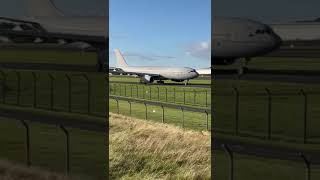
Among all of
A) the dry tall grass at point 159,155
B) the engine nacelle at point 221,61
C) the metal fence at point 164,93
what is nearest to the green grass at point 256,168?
the dry tall grass at point 159,155

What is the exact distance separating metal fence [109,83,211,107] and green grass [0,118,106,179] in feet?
20.5

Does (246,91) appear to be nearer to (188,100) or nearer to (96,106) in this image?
(96,106)

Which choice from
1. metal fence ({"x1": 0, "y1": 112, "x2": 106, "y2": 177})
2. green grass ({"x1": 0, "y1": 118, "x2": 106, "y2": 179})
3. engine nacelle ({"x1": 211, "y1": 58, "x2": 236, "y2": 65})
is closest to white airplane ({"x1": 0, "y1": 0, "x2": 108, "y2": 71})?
metal fence ({"x1": 0, "y1": 112, "x2": 106, "y2": 177})

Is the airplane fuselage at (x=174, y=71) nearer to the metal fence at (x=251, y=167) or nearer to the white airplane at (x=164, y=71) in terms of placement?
the white airplane at (x=164, y=71)

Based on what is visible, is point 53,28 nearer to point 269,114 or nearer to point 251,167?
point 269,114

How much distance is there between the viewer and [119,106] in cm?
1327

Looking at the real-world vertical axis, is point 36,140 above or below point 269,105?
below

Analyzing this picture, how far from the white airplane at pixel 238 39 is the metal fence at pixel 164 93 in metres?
6.39

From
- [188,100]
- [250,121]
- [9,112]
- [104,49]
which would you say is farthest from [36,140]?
[188,100]

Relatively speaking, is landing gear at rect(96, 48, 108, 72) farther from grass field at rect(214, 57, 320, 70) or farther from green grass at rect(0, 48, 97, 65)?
grass field at rect(214, 57, 320, 70)

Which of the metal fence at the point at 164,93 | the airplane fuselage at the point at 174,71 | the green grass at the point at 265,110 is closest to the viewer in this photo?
the green grass at the point at 265,110

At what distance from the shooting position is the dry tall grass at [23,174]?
247 inches

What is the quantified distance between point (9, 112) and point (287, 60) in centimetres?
475

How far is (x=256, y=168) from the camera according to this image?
5.66 metres
